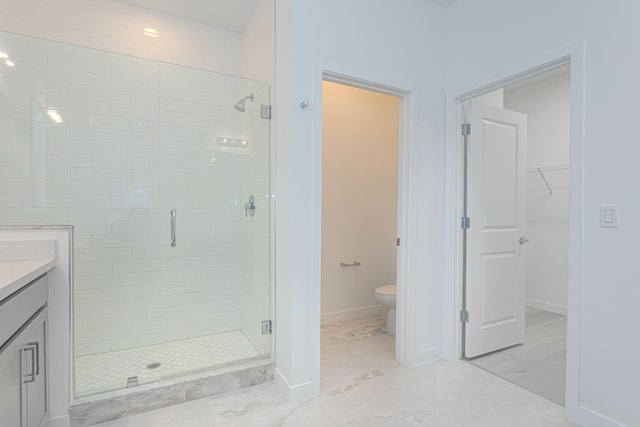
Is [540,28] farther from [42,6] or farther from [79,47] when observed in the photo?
[42,6]

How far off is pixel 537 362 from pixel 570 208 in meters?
1.36

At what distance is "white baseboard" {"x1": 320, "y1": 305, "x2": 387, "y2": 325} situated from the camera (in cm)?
342

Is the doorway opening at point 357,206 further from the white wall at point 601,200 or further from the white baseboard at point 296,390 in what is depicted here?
the white wall at point 601,200

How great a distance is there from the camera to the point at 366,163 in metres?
3.62

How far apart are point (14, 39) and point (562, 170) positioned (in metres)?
5.01

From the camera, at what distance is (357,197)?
3.58 m

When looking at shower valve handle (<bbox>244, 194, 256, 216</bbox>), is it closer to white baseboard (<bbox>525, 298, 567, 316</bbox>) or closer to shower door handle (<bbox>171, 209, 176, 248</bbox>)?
shower door handle (<bbox>171, 209, 176, 248</bbox>)

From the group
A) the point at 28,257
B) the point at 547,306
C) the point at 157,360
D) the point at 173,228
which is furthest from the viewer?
the point at 547,306

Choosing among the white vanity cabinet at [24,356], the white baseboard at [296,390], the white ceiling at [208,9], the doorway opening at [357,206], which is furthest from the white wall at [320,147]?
the white vanity cabinet at [24,356]

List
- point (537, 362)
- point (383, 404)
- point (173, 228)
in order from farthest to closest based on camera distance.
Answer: point (173, 228) → point (537, 362) → point (383, 404)

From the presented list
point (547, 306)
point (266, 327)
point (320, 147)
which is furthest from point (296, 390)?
point (547, 306)

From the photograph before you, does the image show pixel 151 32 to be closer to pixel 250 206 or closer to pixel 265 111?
pixel 265 111

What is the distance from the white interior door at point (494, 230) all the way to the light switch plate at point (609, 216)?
0.89 m

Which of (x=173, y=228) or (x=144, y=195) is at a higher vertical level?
(x=144, y=195)
